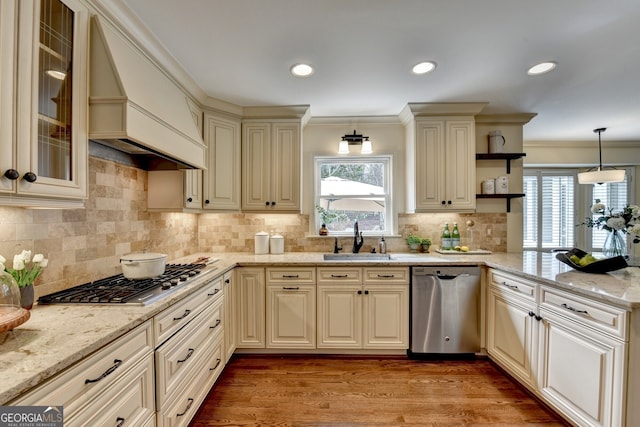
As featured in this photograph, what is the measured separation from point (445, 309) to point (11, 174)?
2.87 m

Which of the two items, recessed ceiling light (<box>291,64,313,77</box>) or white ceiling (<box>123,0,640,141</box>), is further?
recessed ceiling light (<box>291,64,313,77</box>)

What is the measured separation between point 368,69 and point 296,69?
556 mm

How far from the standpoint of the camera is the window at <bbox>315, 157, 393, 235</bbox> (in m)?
3.22

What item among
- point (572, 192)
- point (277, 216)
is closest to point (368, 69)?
point (277, 216)

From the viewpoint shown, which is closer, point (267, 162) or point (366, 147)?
point (267, 162)

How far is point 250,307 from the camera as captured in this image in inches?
98.6

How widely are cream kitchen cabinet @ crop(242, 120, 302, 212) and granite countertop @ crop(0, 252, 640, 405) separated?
2.96 feet

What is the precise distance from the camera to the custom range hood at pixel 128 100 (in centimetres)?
134

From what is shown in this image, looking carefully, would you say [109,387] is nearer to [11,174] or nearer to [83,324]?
[83,324]

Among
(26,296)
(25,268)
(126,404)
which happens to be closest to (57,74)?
(25,268)

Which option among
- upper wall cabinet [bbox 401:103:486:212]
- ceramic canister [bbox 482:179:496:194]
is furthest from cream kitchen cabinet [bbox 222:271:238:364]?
ceramic canister [bbox 482:179:496:194]

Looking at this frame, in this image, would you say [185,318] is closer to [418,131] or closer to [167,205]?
[167,205]

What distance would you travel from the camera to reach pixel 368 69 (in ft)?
6.88

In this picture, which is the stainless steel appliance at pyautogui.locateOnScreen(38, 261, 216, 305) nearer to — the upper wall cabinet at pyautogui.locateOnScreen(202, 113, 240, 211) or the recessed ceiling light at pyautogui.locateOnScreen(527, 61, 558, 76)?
the upper wall cabinet at pyautogui.locateOnScreen(202, 113, 240, 211)
